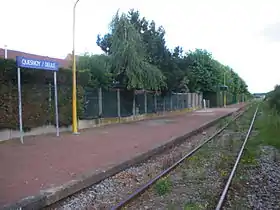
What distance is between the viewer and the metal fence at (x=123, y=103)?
20.9 m

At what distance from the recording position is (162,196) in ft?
23.2

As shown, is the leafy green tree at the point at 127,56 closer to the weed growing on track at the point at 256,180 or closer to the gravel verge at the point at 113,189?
the weed growing on track at the point at 256,180

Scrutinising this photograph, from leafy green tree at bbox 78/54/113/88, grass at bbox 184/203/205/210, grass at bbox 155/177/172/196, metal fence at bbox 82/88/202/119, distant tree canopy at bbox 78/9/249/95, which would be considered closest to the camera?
grass at bbox 184/203/205/210

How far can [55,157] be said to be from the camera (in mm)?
10719

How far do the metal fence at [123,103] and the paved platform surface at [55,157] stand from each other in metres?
4.51

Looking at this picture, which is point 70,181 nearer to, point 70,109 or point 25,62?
point 25,62

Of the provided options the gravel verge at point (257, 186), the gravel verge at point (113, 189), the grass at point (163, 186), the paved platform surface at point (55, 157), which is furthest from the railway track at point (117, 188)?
the gravel verge at point (257, 186)

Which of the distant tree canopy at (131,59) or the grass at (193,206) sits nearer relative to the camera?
the grass at (193,206)

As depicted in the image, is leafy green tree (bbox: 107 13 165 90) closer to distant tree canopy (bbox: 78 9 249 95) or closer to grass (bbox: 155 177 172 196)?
distant tree canopy (bbox: 78 9 249 95)

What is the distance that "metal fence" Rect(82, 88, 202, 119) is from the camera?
20.9 metres

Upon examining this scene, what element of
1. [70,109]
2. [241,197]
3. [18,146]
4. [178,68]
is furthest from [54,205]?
[178,68]

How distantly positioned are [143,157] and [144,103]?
18349 mm

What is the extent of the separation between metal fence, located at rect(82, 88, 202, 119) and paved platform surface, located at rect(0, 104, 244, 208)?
14.8ft

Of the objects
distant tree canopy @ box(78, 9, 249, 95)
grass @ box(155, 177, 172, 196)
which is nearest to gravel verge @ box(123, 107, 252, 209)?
grass @ box(155, 177, 172, 196)
